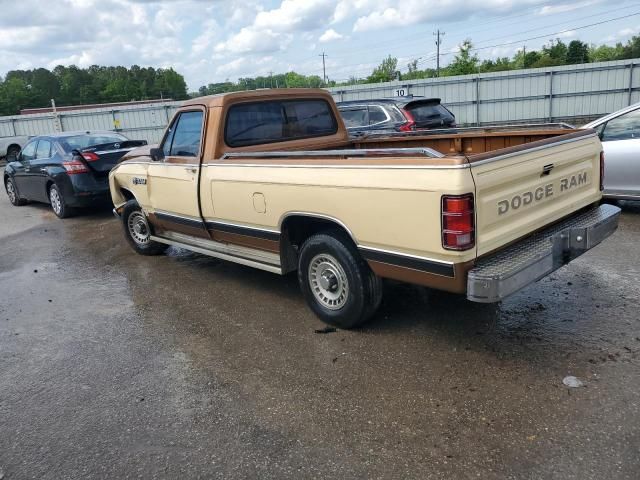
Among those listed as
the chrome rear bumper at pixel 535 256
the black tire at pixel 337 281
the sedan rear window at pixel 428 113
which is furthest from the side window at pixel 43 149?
the chrome rear bumper at pixel 535 256

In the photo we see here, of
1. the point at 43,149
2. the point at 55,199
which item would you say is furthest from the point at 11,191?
the point at 55,199

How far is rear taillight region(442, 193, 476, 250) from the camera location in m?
3.26

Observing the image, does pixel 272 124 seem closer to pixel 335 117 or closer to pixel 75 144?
pixel 335 117

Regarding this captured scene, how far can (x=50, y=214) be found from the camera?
11305 mm

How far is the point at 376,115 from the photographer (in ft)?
36.1

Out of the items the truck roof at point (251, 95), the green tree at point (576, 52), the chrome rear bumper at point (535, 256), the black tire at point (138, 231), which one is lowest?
the black tire at point (138, 231)

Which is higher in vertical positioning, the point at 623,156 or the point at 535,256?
the point at 623,156

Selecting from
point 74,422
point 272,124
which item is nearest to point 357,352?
point 74,422

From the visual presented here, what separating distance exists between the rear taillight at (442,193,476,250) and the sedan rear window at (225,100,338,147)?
107 inches

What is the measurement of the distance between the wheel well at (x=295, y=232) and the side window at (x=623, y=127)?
5.00m

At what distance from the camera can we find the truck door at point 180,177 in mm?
5477

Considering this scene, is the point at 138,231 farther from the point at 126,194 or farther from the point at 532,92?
the point at 532,92

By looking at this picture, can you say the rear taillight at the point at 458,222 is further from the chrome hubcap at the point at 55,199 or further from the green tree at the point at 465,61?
the green tree at the point at 465,61

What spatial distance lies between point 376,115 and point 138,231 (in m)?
5.71
